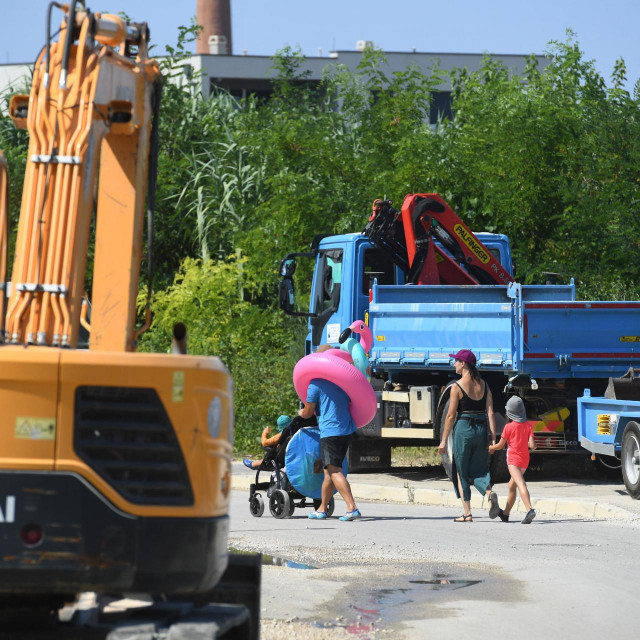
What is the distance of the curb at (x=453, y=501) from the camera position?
14.9 m

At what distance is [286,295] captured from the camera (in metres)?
20.0

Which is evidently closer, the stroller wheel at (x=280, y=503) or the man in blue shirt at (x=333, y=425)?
the man in blue shirt at (x=333, y=425)

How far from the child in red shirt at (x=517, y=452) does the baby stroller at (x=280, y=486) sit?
6.29 feet

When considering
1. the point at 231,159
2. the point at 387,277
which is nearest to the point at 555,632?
the point at 387,277

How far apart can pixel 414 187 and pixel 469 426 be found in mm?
13821

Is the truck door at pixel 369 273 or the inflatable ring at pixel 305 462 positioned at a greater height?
the truck door at pixel 369 273

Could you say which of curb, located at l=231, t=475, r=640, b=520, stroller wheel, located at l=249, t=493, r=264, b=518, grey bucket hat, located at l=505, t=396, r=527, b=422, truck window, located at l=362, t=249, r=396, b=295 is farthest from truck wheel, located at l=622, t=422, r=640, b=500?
truck window, located at l=362, t=249, r=396, b=295

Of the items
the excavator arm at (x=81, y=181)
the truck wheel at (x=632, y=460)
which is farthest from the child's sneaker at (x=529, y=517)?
the excavator arm at (x=81, y=181)

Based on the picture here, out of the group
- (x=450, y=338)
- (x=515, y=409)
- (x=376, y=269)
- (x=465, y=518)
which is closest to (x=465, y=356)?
(x=515, y=409)

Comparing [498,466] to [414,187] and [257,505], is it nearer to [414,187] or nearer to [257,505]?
[257,505]

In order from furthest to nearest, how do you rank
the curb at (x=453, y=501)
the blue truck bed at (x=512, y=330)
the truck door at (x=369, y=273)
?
the truck door at (x=369, y=273) → the blue truck bed at (x=512, y=330) → the curb at (x=453, y=501)

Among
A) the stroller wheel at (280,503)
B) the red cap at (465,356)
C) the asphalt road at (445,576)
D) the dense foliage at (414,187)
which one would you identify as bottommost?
the asphalt road at (445,576)

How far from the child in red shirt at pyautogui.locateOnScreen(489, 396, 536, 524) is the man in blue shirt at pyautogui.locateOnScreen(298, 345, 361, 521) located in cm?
160

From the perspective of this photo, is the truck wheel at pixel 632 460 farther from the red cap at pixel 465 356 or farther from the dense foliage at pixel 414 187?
the dense foliage at pixel 414 187
